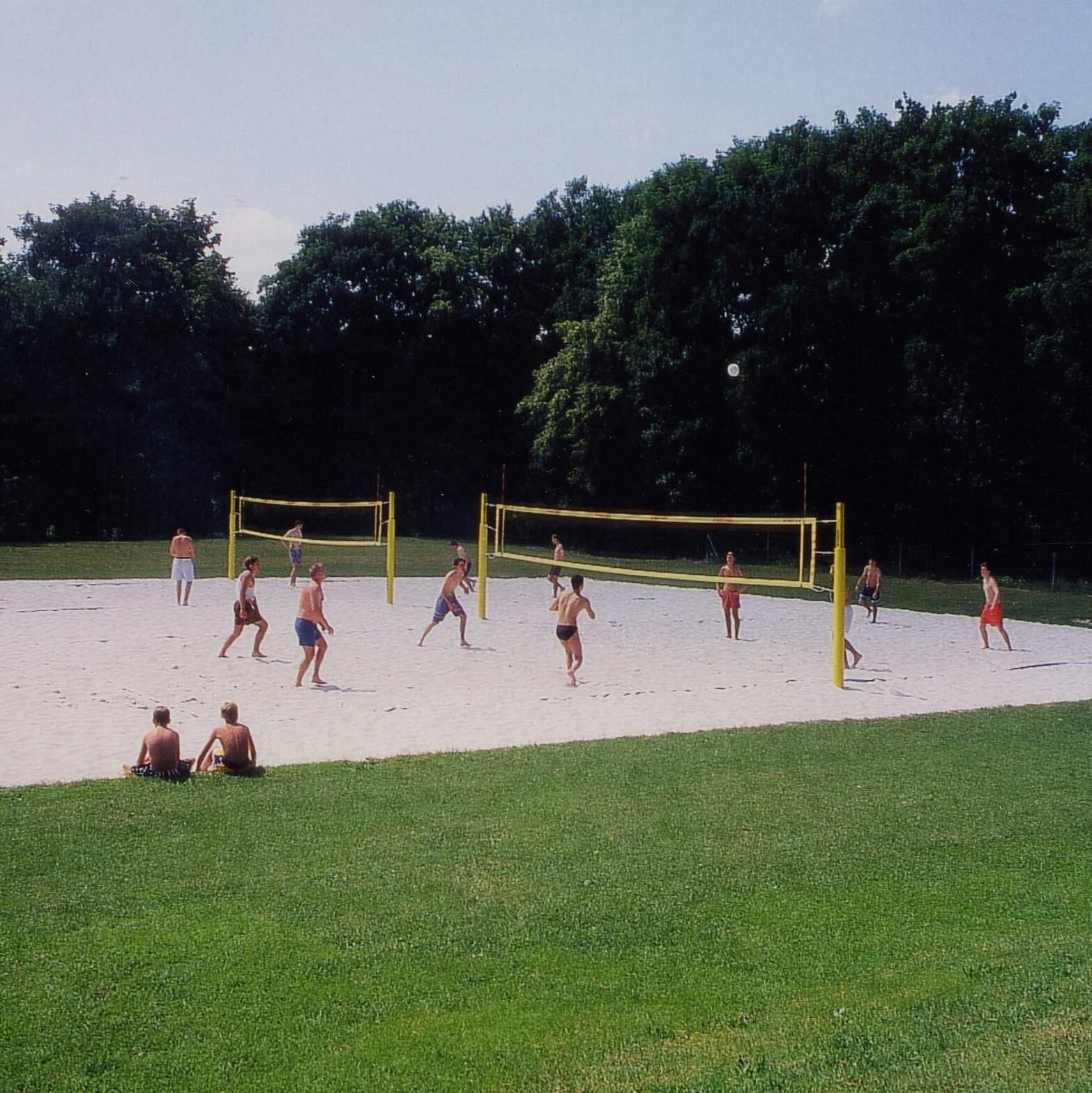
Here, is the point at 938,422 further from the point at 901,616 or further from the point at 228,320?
the point at 228,320

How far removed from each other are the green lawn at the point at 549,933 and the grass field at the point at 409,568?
62.9 feet

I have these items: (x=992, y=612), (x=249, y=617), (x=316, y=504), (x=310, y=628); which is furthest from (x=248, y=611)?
(x=992, y=612)

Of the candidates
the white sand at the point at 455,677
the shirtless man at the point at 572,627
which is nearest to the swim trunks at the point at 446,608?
the white sand at the point at 455,677

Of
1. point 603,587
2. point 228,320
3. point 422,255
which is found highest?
point 422,255

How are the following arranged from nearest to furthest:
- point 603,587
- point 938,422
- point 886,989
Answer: point 886,989, point 603,587, point 938,422

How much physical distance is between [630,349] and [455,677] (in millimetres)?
30175

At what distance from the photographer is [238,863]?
290 inches

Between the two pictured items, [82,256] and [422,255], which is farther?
[422,255]

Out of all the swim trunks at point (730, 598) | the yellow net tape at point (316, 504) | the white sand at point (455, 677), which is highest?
the yellow net tape at point (316, 504)

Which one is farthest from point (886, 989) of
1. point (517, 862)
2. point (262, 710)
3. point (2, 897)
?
point (262, 710)

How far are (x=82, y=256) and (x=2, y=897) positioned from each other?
50.6 m

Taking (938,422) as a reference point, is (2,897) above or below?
below

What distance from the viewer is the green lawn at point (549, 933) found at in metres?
4.81

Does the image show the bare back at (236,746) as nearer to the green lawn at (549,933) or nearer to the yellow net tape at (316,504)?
the green lawn at (549,933)
